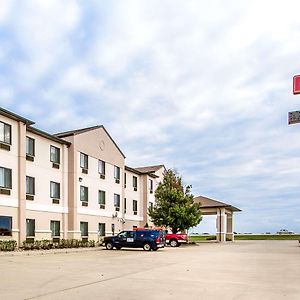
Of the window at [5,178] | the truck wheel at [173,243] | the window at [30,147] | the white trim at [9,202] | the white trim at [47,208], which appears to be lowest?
the truck wheel at [173,243]

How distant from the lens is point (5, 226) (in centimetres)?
2922

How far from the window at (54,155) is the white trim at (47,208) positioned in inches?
132

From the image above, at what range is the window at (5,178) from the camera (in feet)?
95.6

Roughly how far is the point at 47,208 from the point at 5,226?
17.0 ft

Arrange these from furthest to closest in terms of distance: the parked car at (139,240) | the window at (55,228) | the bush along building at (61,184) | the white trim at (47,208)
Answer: the window at (55,228) < the parked car at (139,240) < the white trim at (47,208) < the bush along building at (61,184)

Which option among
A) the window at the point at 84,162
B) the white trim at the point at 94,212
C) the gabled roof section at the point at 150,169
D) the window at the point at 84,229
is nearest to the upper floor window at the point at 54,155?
the window at the point at 84,162

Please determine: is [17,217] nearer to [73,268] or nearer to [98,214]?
[98,214]

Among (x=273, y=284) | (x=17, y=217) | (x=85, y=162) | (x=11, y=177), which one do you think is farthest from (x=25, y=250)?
(x=273, y=284)

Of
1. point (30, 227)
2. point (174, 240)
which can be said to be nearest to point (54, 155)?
point (30, 227)

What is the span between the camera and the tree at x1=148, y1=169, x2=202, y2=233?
46.8 m

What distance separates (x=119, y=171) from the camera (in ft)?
152

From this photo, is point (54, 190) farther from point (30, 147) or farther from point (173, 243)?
point (173, 243)

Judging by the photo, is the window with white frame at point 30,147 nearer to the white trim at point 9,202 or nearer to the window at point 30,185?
the window at point 30,185

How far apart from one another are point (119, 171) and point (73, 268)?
2985 cm
